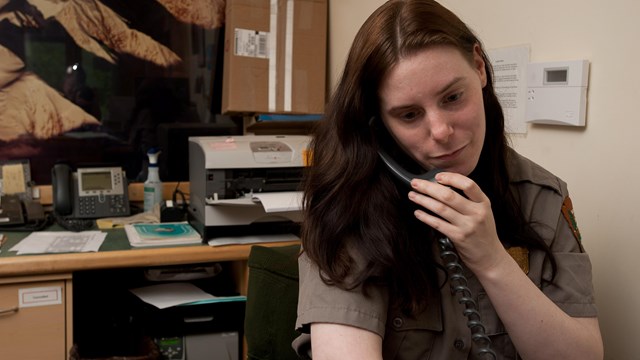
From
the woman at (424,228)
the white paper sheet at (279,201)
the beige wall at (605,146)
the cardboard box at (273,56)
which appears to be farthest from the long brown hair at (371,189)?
the cardboard box at (273,56)

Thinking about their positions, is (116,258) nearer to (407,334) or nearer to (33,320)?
(33,320)

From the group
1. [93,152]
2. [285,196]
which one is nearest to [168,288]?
[285,196]

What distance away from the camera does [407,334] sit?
1044mm

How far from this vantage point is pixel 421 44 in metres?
0.95

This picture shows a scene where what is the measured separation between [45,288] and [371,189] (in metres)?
1.23

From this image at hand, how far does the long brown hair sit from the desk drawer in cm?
113

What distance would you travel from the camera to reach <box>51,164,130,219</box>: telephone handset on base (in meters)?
2.33

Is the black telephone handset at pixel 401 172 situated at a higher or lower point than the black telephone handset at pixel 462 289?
higher

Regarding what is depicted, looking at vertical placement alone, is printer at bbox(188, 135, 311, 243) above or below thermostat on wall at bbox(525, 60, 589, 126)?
below

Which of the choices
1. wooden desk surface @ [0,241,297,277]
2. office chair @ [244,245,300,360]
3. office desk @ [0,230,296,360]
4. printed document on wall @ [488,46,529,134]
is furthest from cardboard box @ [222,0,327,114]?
office chair @ [244,245,300,360]

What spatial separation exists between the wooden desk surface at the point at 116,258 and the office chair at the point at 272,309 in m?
0.79

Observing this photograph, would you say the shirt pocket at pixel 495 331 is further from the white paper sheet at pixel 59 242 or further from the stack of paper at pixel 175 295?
the white paper sheet at pixel 59 242

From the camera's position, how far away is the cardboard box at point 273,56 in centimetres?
244

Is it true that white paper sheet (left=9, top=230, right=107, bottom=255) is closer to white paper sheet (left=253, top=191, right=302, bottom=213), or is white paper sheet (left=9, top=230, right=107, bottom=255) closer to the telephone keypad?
the telephone keypad
